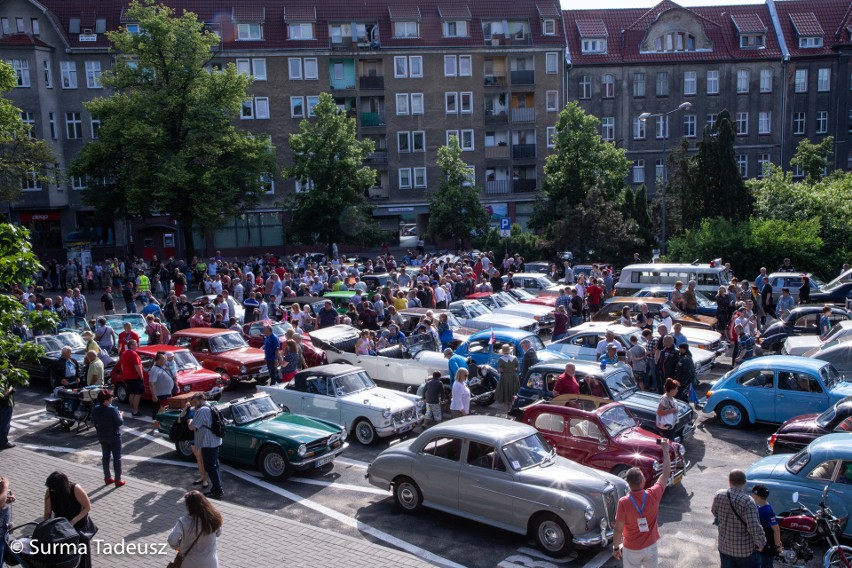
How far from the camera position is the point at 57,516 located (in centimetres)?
814

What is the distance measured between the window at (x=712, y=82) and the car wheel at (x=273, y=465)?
172 feet

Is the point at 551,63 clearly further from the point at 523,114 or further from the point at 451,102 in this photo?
the point at 451,102

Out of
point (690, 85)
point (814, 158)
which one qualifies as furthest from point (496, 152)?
point (814, 158)

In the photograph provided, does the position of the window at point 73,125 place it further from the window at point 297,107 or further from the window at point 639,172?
the window at point 639,172

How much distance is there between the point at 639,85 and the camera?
2202 inches

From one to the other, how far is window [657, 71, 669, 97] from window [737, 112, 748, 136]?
587 centimetres

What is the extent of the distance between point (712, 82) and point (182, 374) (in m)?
50.3

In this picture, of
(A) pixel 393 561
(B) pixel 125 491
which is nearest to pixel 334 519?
(A) pixel 393 561

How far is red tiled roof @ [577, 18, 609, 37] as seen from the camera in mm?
55625

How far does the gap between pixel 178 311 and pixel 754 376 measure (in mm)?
16205

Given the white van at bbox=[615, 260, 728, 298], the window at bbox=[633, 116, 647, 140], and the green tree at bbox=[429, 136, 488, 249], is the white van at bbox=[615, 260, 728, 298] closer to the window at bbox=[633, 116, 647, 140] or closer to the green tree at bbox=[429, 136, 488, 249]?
the green tree at bbox=[429, 136, 488, 249]

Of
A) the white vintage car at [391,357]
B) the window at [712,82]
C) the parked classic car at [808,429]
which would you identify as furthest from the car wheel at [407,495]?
the window at [712,82]

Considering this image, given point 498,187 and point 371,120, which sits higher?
point 371,120

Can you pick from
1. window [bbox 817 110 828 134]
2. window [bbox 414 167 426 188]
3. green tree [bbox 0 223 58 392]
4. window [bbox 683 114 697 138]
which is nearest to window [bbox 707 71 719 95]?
window [bbox 683 114 697 138]
